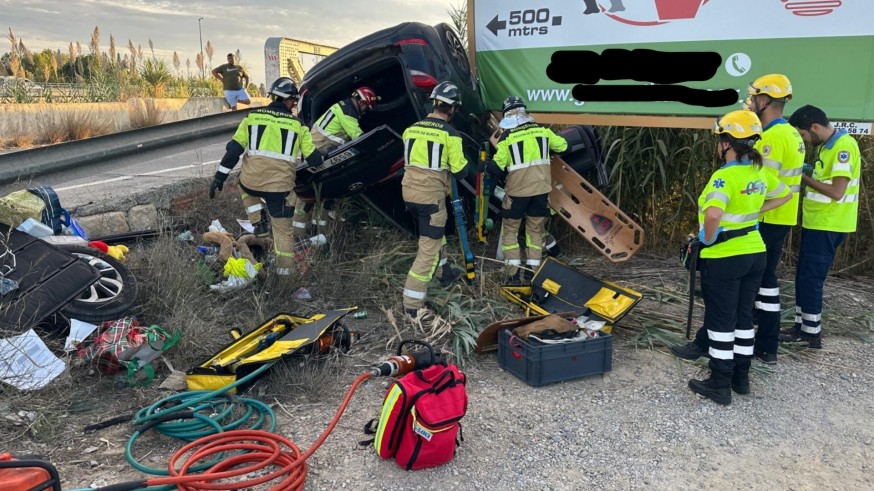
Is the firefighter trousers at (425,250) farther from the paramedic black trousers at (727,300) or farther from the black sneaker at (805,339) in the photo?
the black sneaker at (805,339)

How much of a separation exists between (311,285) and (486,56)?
11.0ft

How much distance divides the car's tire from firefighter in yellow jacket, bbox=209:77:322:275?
1.29 metres

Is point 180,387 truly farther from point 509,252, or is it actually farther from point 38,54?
point 38,54

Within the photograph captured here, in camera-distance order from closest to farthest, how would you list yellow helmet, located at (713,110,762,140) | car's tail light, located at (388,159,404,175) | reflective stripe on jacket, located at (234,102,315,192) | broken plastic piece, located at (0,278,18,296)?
yellow helmet, located at (713,110,762,140)
broken plastic piece, located at (0,278,18,296)
reflective stripe on jacket, located at (234,102,315,192)
car's tail light, located at (388,159,404,175)

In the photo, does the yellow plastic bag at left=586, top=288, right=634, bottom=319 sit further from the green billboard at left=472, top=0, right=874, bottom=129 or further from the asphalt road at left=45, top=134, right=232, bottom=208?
the asphalt road at left=45, top=134, right=232, bottom=208

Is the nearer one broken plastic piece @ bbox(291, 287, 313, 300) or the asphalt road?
broken plastic piece @ bbox(291, 287, 313, 300)

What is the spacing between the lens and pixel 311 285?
5.53 m

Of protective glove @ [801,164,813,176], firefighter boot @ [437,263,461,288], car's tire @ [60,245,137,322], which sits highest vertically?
protective glove @ [801,164,813,176]

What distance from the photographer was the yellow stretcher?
3.68 meters

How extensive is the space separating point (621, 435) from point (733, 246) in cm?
133

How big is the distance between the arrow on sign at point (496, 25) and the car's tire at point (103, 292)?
451 cm

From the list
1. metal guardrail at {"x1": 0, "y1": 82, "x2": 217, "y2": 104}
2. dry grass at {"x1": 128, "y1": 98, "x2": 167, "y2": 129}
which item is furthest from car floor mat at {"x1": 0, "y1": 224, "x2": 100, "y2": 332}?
metal guardrail at {"x1": 0, "y1": 82, "x2": 217, "y2": 104}

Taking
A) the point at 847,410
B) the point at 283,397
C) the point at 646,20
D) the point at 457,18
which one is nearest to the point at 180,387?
the point at 283,397

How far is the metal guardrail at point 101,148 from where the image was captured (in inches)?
258
